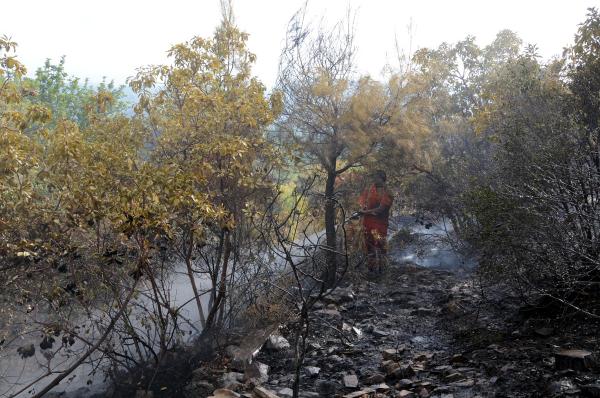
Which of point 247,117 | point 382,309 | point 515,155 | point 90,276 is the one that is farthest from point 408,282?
point 90,276

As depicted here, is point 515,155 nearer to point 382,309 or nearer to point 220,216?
point 382,309

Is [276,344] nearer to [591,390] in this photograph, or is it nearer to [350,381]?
[350,381]

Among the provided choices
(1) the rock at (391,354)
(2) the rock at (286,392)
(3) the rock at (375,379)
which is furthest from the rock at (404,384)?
(2) the rock at (286,392)

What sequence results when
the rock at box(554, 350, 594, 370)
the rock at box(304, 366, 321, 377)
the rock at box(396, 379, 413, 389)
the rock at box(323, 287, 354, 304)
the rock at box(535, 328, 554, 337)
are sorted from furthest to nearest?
the rock at box(323, 287, 354, 304) → the rock at box(304, 366, 321, 377) → the rock at box(535, 328, 554, 337) → the rock at box(396, 379, 413, 389) → the rock at box(554, 350, 594, 370)

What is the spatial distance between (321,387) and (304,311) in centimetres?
172

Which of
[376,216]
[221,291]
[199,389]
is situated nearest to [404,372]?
[199,389]

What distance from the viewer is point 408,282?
12.0 meters

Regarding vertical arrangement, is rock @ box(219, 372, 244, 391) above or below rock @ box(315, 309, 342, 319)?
below

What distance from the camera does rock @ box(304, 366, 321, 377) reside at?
268 inches

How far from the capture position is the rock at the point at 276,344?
7.95 m

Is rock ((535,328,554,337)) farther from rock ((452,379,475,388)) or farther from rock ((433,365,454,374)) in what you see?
rock ((452,379,475,388))

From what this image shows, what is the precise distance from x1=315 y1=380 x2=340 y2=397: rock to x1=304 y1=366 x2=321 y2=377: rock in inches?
10.0

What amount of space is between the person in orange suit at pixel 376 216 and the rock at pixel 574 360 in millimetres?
7118

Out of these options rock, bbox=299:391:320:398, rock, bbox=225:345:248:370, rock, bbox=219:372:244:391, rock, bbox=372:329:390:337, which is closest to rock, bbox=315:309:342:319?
rock, bbox=372:329:390:337
